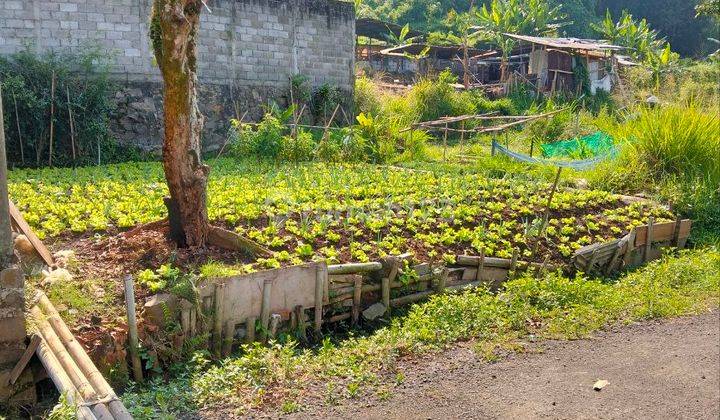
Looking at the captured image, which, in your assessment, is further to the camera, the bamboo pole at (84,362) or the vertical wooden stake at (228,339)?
the vertical wooden stake at (228,339)

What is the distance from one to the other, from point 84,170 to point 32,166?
1.91 meters

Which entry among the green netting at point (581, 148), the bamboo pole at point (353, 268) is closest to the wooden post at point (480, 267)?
the bamboo pole at point (353, 268)

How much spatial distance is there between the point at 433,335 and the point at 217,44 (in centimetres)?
1207

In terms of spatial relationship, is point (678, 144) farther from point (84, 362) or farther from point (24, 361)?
point (24, 361)

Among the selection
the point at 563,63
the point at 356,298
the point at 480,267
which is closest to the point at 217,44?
the point at 480,267

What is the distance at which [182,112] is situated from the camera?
609cm

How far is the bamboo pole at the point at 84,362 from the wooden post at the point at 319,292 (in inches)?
80.0

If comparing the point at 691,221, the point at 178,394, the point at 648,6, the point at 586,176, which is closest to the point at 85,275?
the point at 178,394

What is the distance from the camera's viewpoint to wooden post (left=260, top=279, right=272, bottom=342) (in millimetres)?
5453

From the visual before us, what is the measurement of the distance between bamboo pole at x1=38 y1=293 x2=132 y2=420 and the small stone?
263 centimetres

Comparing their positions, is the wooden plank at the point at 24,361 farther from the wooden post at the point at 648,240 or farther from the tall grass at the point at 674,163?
the tall grass at the point at 674,163

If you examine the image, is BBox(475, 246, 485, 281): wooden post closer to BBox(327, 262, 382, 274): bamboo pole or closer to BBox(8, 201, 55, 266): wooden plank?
BBox(327, 262, 382, 274): bamboo pole

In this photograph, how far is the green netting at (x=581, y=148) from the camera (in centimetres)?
1238

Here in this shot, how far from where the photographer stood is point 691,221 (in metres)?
9.15
